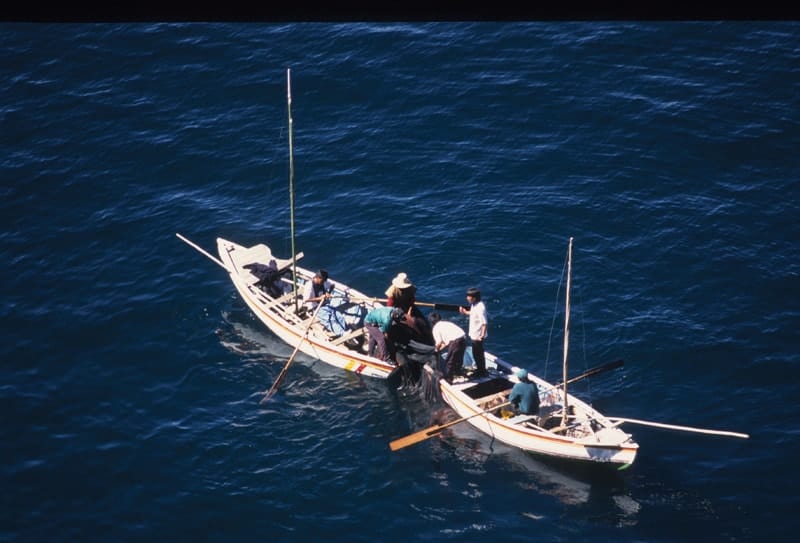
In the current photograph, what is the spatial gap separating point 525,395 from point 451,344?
2.83m

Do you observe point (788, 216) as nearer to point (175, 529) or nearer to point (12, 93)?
point (175, 529)

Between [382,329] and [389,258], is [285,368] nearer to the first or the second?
[382,329]

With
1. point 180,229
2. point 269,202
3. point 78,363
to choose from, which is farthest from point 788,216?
point 78,363

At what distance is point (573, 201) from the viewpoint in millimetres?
32875

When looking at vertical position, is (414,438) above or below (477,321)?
below

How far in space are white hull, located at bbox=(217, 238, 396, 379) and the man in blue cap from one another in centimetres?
427

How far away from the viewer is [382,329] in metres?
26.4

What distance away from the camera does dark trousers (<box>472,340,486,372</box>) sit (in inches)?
991

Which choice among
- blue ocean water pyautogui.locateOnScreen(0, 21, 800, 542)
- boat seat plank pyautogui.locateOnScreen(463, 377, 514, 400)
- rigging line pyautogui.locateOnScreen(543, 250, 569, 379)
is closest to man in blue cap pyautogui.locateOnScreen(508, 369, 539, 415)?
boat seat plank pyautogui.locateOnScreen(463, 377, 514, 400)

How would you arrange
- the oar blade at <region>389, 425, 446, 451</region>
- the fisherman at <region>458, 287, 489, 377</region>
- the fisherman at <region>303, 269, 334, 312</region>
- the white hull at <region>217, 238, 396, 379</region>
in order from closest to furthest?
the oar blade at <region>389, 425, 446, 451</region>
the fisherman at <region>458, 287, 489, 377</region>
the white hull at <region>217, 238, 396, 379</region>
the fisherman at <region>303, 269, 334, 312</region>

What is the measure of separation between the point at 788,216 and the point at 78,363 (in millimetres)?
26541

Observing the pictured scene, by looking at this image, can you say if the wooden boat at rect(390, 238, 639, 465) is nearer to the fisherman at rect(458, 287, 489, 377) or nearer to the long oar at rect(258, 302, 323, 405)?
the fisherman at rect(458, 287, 489, 377)

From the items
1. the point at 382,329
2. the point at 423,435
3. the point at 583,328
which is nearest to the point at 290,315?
the point at 382,329

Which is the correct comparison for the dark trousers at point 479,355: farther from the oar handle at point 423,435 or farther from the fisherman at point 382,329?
the fisherman at point 382,329
